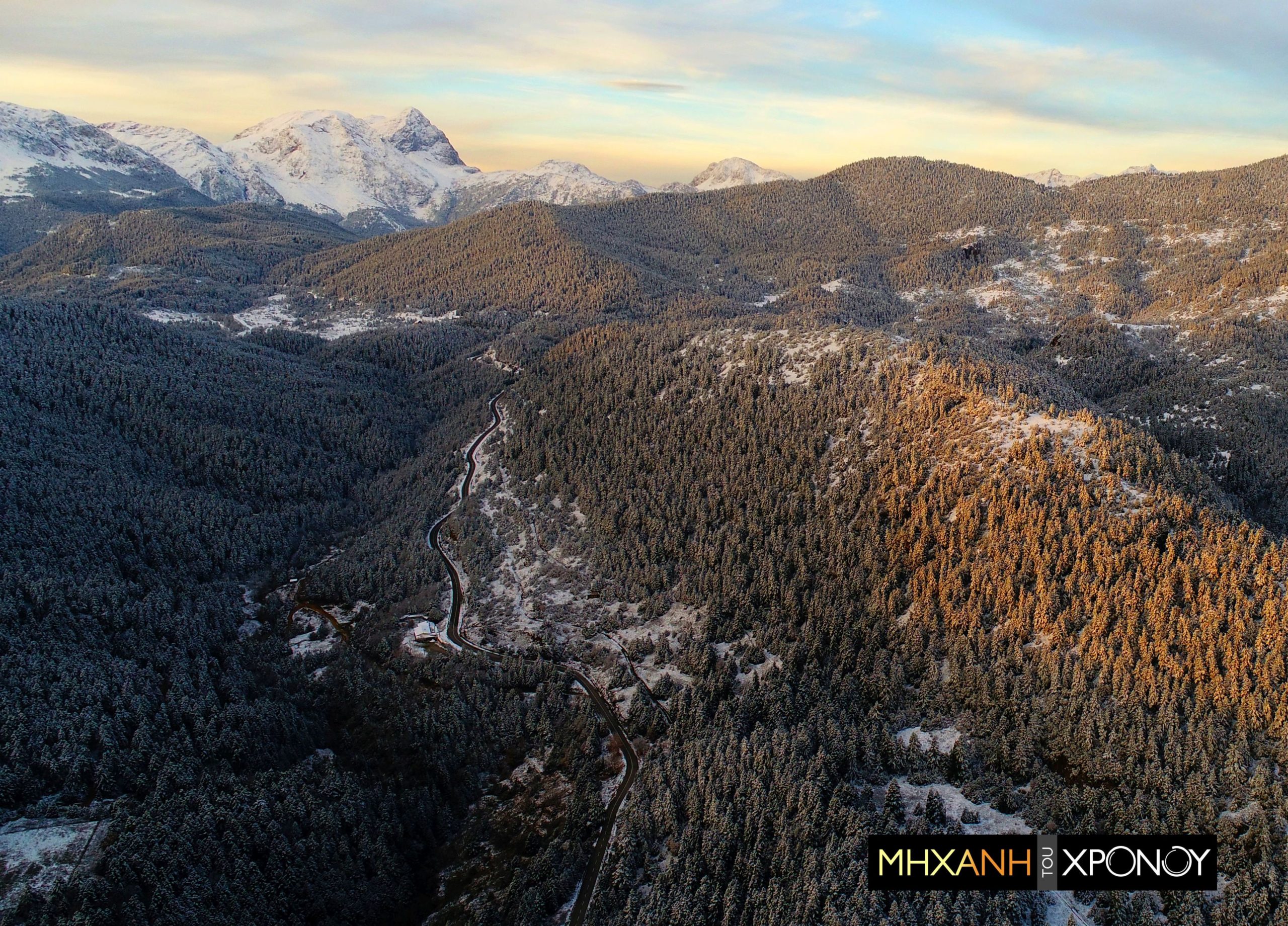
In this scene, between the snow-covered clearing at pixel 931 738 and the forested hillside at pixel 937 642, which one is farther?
the snow-covered clearing at pixel 931 738

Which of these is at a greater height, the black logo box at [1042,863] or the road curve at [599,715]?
the black logo box at [1042,863]

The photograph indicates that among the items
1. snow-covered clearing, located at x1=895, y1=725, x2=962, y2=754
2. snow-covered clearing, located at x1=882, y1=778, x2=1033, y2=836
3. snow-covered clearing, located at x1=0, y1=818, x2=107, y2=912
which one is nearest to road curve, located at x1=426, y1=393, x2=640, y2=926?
snow-covered clearing, located at x1=882, y1=778, x2=1033, y2=836

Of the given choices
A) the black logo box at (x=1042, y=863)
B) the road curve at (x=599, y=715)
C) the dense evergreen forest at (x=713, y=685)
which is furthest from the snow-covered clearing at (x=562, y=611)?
the black logo box at (x=1042, y=863)

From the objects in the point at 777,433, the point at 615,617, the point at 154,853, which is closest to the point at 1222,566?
the point at 777,433

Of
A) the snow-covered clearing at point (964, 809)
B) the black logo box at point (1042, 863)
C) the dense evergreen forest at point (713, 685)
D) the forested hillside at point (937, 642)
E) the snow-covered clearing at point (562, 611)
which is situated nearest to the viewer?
the black logo box at point (1042, 863)

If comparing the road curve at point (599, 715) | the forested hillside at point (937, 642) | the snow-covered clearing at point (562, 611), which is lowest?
the road curve at point (599, 715)

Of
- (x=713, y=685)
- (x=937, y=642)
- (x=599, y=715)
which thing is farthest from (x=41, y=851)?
(x=937, y=642)

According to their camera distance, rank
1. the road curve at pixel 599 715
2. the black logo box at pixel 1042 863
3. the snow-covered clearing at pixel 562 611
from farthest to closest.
A: the snow-covered clearing at pixel 562 611, the road curve at pixel 599 715, the black logo box at pixel 1042 863

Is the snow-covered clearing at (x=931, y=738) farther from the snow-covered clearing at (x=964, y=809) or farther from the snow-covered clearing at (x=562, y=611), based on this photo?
the snow-covered clearing at (x=562, y=611)
